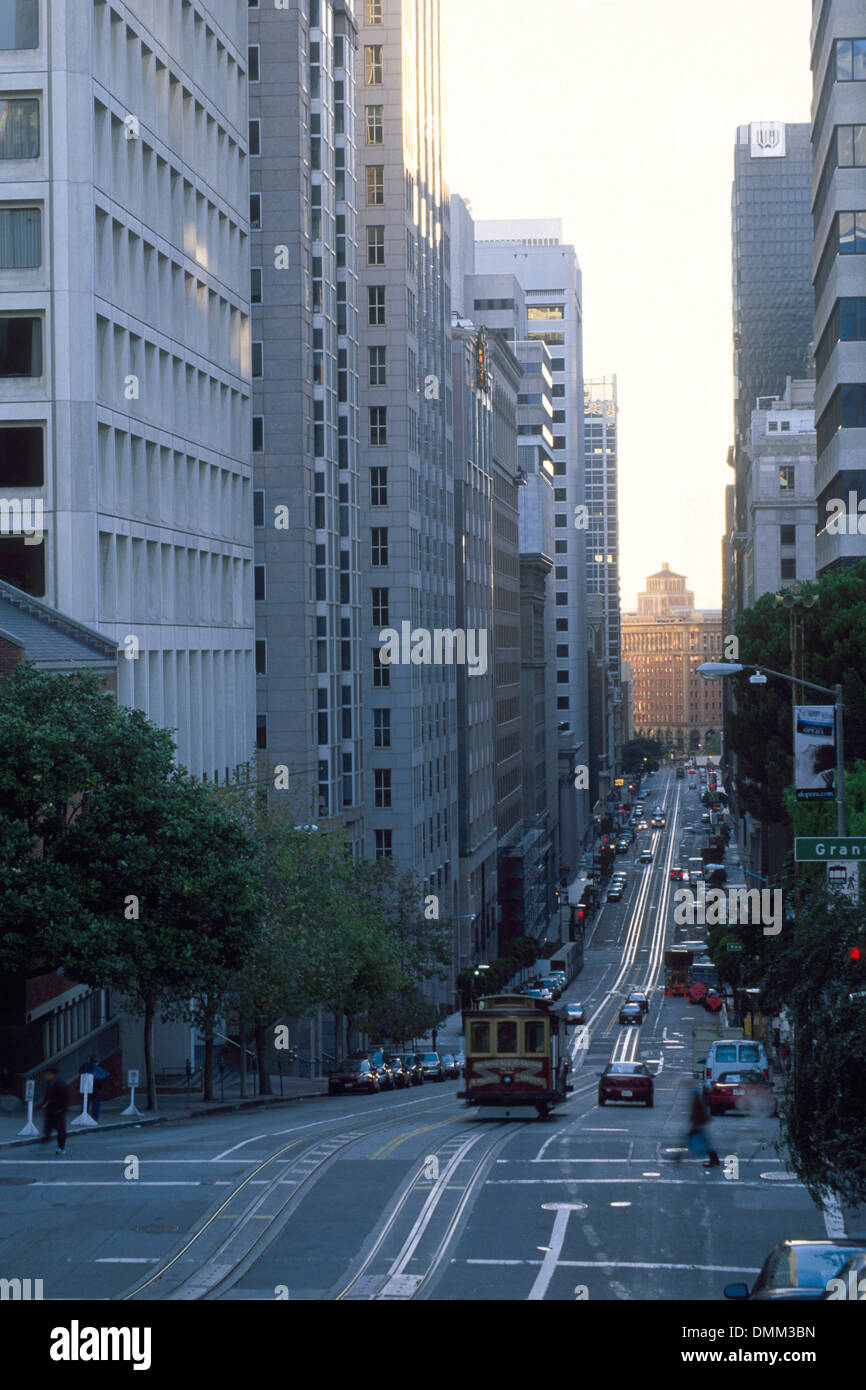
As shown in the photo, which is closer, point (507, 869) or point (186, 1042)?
point (186, 1042)

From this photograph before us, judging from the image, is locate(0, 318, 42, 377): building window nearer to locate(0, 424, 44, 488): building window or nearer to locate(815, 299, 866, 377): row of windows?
locate(0, 424, 44, 488): building window

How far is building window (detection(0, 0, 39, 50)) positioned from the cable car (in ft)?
92.2

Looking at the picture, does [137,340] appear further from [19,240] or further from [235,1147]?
[235,1147]

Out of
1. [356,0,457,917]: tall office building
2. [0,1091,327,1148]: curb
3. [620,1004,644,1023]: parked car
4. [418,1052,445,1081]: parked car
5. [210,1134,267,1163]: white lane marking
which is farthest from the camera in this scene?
[620,1004,644,1023]: parked car

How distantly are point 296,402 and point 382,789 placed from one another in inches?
921

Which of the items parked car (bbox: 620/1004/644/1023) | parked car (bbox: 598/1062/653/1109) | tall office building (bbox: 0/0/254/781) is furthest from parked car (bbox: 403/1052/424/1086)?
parked car (bbox: 620/1004/644/1023)

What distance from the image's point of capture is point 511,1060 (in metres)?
38.6

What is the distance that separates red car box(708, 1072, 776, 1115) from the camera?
36.8m

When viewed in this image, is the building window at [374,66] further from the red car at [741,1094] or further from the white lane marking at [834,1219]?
the white lane marking at [834,1219]
